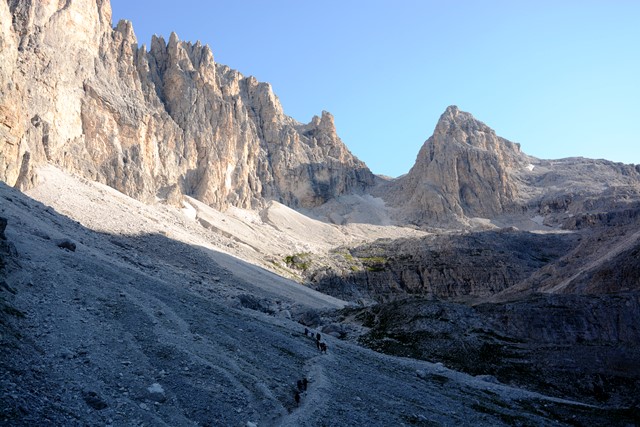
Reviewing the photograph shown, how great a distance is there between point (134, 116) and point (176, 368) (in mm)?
102762

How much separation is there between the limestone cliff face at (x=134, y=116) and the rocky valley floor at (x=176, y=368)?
39260 mm

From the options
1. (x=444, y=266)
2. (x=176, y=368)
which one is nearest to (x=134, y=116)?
(x=444, y=266)

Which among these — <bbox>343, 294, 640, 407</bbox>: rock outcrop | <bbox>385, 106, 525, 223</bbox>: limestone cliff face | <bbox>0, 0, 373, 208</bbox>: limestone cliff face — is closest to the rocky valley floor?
<bbox>343, 294, 640, 407</bbox>: rock outcrop

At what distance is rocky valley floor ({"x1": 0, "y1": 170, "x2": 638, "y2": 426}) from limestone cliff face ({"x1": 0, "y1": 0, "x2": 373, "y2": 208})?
39260 millimetres

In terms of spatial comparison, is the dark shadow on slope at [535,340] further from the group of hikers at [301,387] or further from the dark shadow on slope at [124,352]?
the group of hikers at [301,387]

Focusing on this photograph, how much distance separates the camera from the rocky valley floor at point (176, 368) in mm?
15766

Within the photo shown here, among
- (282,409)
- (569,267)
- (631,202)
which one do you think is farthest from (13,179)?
(631,202)

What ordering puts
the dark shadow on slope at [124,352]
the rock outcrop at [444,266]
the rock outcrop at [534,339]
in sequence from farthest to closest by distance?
the rock outcrop at [444,266], the rock outcrop at [534,339], the dark shadow on slope at [124,352]

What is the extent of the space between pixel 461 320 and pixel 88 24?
10809cm

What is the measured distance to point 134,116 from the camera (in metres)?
112

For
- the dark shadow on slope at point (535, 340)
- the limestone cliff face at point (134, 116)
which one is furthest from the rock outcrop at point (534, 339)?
the limestone cliff face at point (134, 116)

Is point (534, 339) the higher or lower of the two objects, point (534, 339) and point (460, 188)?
the lower

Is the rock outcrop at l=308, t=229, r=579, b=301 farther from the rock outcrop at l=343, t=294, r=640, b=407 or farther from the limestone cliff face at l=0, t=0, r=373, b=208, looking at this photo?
the rock outcrop at l=343, t=294, r=640, b=407

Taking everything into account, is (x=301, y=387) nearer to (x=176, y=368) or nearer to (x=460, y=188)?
(x=176, y=368)
